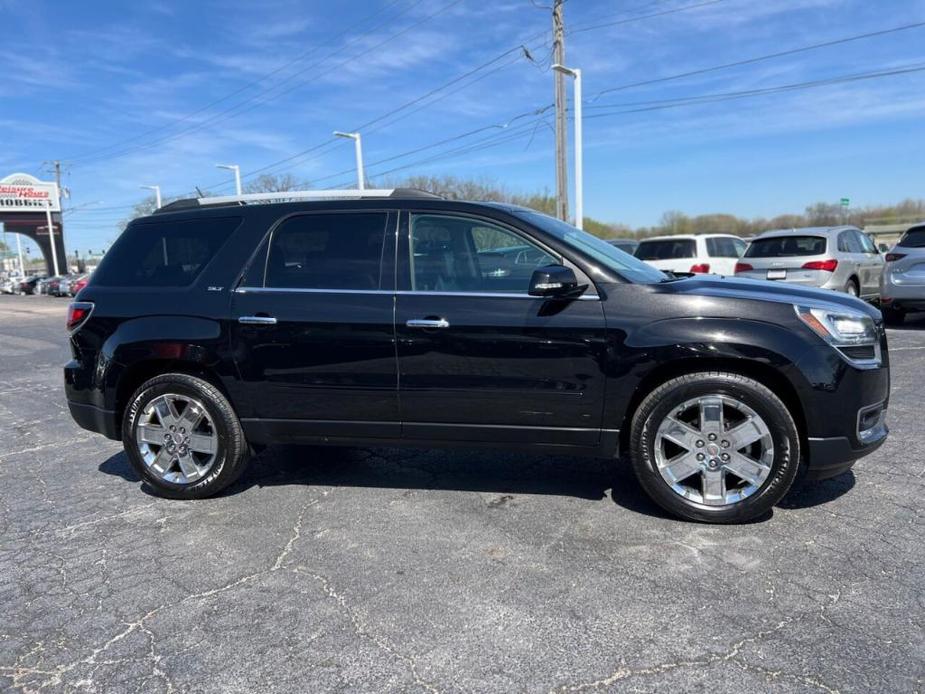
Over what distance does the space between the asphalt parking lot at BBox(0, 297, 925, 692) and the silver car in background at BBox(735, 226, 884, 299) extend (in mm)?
6446

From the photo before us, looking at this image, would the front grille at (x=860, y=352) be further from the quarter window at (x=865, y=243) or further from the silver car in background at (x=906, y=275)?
the quarter window at (x=865, y=243)

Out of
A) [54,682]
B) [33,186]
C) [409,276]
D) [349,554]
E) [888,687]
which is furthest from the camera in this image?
[33,186]

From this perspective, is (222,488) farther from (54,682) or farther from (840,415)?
(840,415)

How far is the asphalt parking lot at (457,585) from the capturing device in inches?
99.1

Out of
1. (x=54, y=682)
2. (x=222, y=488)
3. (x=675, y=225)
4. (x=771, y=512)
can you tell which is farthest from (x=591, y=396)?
(x=675, y=225)

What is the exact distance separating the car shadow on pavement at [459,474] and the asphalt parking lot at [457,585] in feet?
0.08

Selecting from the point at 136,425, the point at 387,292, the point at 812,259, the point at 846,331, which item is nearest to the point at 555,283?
the point at 387,292

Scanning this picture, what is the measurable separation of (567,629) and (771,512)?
66.3 inches

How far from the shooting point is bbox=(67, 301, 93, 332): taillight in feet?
14.6

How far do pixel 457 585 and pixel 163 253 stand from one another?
9.55ft

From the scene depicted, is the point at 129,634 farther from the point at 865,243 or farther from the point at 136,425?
the point at 865,243

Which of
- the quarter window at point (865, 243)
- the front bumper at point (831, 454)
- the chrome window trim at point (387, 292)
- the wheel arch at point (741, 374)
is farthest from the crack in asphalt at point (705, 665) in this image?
the quarter window at point (865, 243)

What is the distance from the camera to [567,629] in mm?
2744

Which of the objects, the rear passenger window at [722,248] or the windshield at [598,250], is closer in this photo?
the windshield at [598,250]
